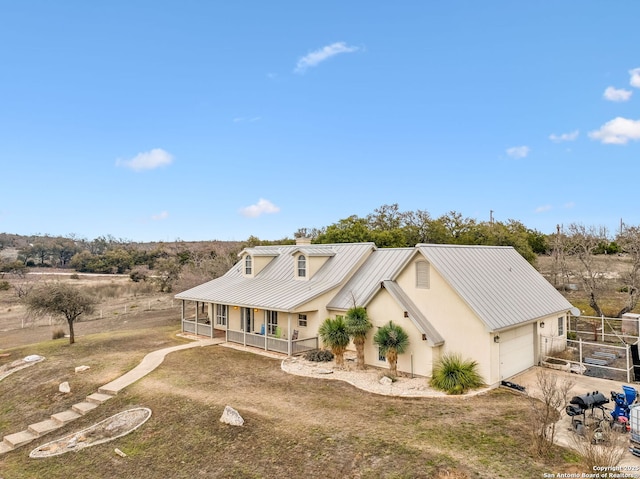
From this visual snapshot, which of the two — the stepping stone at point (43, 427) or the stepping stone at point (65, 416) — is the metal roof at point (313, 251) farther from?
the stepping stone at point (43, 427)

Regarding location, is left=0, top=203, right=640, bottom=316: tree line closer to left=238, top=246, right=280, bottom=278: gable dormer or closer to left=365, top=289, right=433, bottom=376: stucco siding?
left=238, top=246, right=280, bottom=278: gable dormer

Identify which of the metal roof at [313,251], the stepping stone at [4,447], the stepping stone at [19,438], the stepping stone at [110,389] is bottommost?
the stepping stone at [4,447]

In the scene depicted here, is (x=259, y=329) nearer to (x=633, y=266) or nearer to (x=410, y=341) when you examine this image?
(x=410, y=341)

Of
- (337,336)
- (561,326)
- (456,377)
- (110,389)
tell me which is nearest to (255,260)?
(337,336)

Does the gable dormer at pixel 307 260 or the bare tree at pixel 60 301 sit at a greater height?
the gable dormer at pixel 307 260

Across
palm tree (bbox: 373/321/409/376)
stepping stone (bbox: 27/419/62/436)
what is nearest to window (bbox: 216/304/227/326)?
stepping stone (bbox: 27/419/62/436)

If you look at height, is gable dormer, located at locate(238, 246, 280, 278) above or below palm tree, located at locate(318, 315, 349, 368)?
above

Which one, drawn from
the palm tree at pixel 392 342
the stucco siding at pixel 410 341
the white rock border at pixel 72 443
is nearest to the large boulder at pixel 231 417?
the white rock border at pixel 72 443
